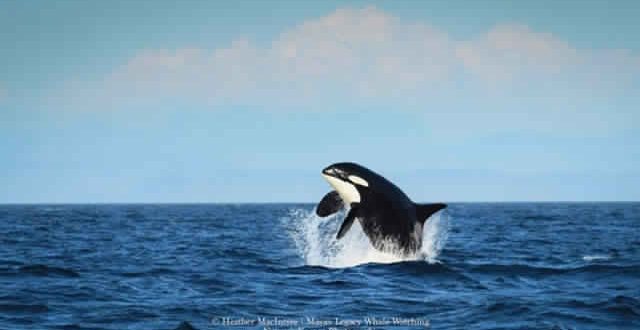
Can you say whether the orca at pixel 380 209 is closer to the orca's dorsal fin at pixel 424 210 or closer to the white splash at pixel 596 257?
the orca's dorsal fin at pixel 424 210

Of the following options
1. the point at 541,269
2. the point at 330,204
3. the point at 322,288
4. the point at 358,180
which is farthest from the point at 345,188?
the point at 541,269

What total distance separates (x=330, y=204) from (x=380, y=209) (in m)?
1.33

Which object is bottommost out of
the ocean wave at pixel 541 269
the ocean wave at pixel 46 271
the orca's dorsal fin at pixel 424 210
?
the ocean wave at pixel 46 271

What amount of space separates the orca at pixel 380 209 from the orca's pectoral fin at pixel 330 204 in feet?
1.39

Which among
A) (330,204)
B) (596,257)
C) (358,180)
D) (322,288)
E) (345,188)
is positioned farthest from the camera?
(596,257)

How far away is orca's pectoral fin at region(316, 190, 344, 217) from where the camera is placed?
52.0 ft

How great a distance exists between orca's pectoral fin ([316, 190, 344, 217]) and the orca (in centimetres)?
42

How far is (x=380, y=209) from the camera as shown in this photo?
49.3 feet

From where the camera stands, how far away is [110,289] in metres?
13.2

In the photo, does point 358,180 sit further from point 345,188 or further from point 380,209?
point 380,209

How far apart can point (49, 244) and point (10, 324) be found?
1639 cm

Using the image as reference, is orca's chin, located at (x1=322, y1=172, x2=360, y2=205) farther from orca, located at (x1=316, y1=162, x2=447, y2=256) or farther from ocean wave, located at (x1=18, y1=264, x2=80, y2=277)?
ocean wave, located at (x1=18, y1=264, x2=80, y2=277)

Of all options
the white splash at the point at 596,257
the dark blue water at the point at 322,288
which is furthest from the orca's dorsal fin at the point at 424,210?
the white splash at the point at 596,257

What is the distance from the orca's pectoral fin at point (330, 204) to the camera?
15844 mm
